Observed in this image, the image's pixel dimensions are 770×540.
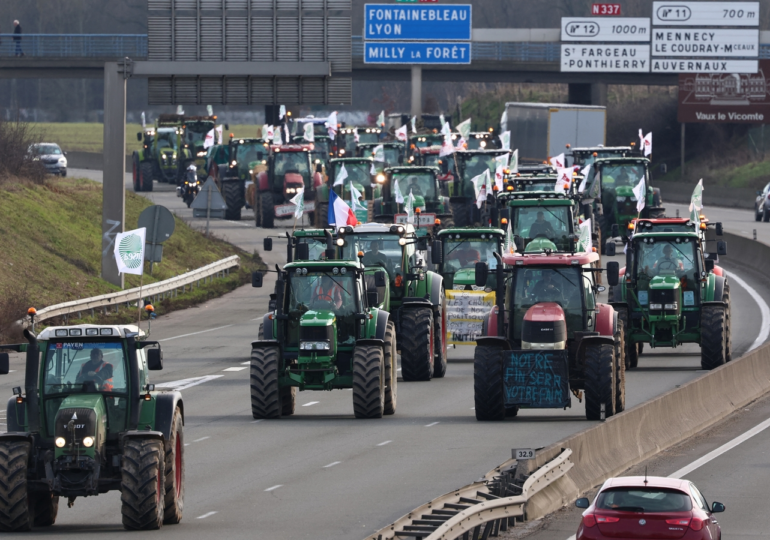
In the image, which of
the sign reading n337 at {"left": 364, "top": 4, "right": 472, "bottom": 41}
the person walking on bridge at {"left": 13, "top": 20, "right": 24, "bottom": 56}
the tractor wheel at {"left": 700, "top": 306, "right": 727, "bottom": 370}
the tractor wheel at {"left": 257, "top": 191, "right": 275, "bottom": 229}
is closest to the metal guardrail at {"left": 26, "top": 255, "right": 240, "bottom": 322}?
the tractor wheel at {"left": 257, "top": 191, "right": 275, "bottom": 229}

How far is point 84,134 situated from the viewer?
367 feet

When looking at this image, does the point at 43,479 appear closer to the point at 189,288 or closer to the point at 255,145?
the point at 189,288

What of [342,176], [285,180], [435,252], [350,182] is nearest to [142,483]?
[435,252]

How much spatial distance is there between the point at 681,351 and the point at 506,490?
16811 mm

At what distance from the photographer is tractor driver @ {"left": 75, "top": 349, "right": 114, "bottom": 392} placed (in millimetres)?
14133

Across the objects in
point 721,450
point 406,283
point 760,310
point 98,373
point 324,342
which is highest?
point 406,283

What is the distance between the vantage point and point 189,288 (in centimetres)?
4281

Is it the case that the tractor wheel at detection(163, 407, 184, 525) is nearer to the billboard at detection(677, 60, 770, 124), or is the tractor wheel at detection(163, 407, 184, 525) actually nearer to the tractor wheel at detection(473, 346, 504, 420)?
the tractor wheel at detection(473, 346, 504, 420)

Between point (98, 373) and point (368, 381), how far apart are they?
7881 mm

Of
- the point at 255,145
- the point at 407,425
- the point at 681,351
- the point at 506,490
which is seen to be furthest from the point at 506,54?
the point at 506,490

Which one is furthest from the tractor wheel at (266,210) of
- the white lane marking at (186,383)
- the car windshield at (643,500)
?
the car windshield at (643,500)

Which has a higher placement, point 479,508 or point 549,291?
point 549,291

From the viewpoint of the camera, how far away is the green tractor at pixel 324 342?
70.7ft

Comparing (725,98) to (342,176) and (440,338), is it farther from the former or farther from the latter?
(440,338)
